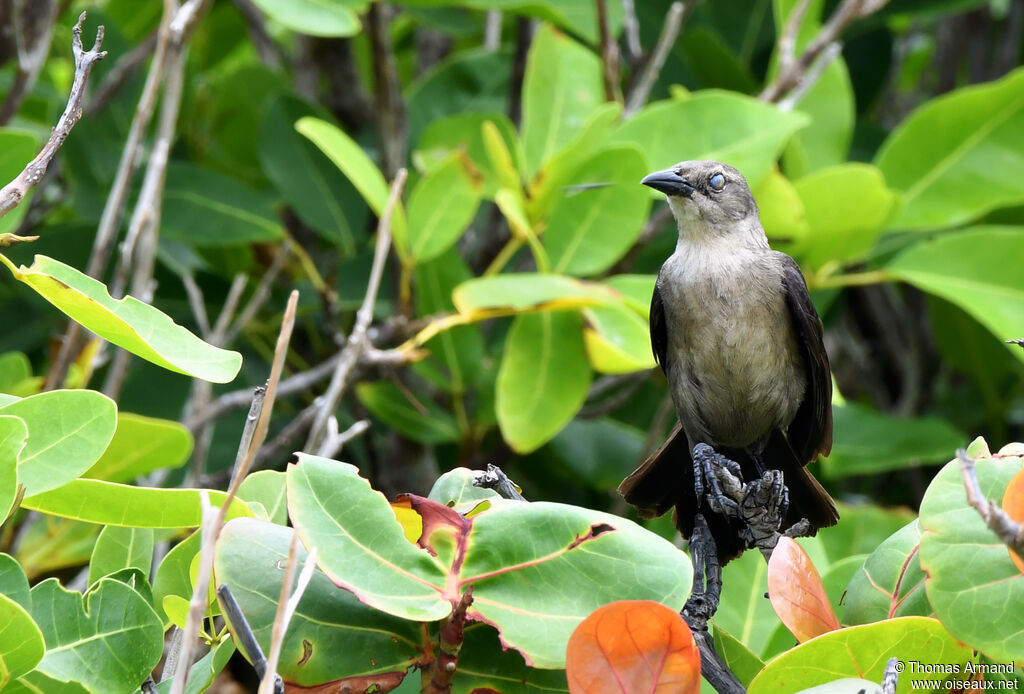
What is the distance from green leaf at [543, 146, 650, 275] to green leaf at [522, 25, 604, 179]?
0.95 ft

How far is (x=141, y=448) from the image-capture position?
2.65 meters

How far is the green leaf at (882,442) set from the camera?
429 cm

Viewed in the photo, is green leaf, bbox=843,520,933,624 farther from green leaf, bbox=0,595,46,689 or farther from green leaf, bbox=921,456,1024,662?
green leaf, bbox=0,595,46,689

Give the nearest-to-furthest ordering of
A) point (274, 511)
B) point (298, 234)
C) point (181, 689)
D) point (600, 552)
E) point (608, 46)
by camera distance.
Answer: point (181, 689), point (600, 552), point (274, 511), point (608, 46), point (298, 234)

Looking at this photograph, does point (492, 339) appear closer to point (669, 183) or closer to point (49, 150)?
point (669, 183)

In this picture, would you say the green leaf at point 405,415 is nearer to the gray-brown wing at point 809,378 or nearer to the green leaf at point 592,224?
the green leaf at point 592,224

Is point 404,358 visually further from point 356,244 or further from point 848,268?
point 848,268

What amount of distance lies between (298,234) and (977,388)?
307 centimetres

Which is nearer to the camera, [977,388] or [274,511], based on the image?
[274,511]

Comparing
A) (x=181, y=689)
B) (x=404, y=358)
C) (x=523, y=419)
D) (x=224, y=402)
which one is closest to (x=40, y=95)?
(x=224, y=402)

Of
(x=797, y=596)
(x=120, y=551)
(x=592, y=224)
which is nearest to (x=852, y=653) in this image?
(x=797, y=596)

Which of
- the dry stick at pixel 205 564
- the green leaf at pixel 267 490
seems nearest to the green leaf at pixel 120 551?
the green leaf at pixel 267 490

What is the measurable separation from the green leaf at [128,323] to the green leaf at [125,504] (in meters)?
0.20

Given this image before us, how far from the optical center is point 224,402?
3.51 meters
